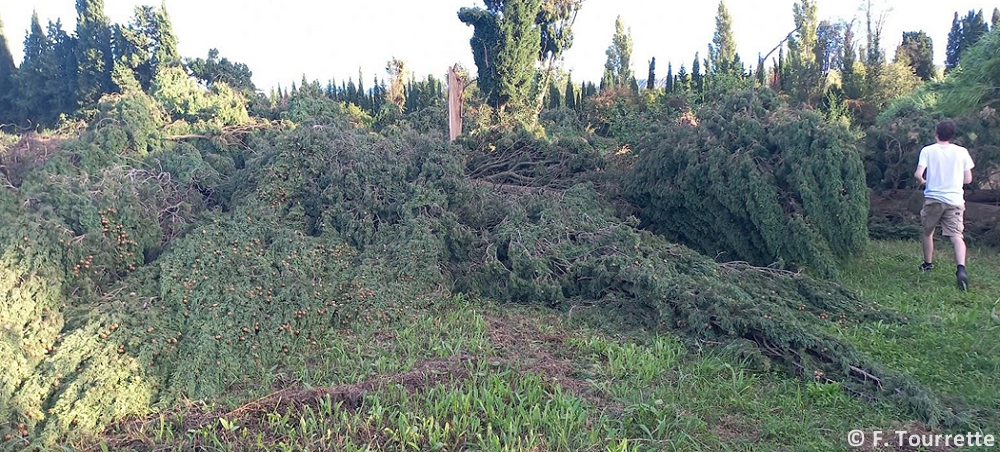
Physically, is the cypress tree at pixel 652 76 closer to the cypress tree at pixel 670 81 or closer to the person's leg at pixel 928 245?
the cypress tree at pixel 670 81

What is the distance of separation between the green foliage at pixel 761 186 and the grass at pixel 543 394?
1.21 metres

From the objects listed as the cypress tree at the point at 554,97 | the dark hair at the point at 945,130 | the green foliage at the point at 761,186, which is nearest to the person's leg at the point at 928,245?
the green foliage at the point at 761,186

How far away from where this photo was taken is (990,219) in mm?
6613

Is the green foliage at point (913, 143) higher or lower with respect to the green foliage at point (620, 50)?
lower

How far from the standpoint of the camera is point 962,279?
16.9 feet

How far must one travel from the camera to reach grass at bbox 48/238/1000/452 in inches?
112

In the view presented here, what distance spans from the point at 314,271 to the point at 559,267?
6.18ft

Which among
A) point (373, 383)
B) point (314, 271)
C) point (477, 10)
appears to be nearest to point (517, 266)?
point (314, 271)

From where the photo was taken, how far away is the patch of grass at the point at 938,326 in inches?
140

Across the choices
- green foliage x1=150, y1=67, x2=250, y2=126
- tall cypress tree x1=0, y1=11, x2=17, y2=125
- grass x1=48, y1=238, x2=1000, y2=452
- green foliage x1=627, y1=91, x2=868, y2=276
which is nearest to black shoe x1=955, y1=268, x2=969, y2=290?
green foliage x1=627, y1=91, x2=868, y2=276

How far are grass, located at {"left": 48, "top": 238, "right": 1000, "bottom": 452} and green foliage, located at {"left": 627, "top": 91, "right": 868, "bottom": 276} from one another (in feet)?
3.97

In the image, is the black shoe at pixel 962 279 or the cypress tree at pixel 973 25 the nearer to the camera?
the black shoe at pixel 962 279

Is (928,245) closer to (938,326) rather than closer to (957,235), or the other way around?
(957,235)

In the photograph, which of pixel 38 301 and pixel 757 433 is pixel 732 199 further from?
pixel 38 301
